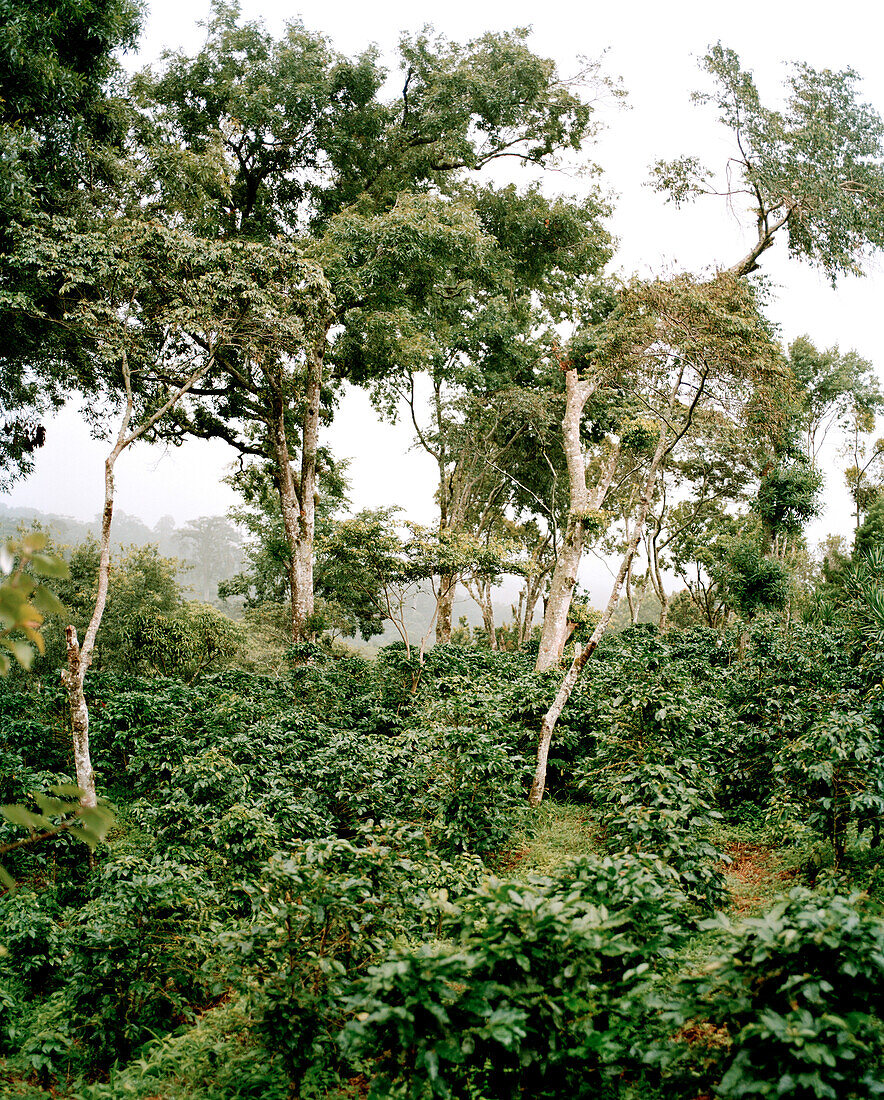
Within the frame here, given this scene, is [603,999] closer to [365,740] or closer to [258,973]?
[258,973]

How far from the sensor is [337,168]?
49.1 feet

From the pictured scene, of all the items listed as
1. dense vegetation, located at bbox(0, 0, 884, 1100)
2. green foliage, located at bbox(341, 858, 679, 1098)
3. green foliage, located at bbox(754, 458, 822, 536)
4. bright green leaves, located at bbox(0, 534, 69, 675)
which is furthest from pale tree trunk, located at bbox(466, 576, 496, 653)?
bright green leaves, located at bbox(0, 534, 69, 675)

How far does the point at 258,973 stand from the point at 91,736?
678 centimetres

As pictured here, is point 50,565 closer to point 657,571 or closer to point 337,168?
point 337,168

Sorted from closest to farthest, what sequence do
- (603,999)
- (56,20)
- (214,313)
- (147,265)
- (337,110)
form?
(603,999) → (56,20) → (147,265) → (214,313) → (337,110)

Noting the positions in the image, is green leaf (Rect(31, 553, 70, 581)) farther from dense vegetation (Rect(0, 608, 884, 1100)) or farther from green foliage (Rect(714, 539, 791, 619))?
green foliage (Rect(714, 539, 791, 619))

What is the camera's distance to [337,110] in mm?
14117

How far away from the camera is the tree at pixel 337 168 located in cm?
1252

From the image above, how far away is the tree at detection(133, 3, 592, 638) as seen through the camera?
41.1 ft

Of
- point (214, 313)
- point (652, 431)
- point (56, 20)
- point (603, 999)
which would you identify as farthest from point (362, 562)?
point (603, 999)

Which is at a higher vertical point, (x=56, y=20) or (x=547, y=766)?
(x=56, y=20)

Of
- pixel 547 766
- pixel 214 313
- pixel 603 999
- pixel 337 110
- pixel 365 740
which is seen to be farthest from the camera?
pixel 337 110

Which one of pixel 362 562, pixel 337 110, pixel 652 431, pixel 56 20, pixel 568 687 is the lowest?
pixel 568 687

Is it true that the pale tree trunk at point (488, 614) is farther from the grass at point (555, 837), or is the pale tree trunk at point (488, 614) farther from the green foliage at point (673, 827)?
Result: the green foliage at point (673, 827)
